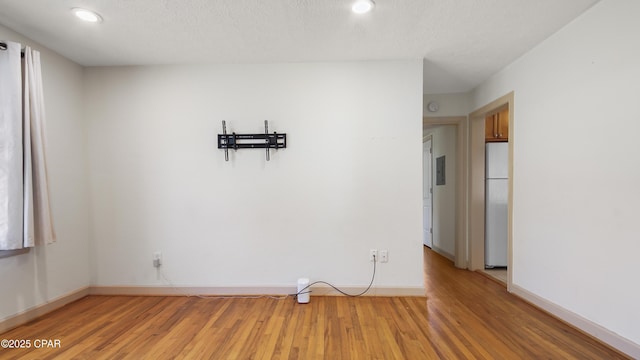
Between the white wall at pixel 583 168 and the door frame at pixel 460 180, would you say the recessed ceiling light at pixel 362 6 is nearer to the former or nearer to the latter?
the white wall at pixel 583 168

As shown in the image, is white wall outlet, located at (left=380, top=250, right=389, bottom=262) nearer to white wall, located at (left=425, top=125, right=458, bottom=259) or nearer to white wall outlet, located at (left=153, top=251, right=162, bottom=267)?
white wall, located at (left=425, top=125, right=458, bottom=259)

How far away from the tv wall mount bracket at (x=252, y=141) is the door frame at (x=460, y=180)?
211 centimetres

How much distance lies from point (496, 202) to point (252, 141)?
3.22 meters

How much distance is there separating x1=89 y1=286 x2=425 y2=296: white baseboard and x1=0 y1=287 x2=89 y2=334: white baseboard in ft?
0.45

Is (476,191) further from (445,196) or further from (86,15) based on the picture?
(86,15)

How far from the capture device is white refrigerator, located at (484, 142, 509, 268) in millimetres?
3324

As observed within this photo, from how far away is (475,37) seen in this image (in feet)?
6.97

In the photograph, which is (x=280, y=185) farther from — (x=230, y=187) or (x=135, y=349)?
Answer: (x=135, y=349)

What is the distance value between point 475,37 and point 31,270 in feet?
14.1

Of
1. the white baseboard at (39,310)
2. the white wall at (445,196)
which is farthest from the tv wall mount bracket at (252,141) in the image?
the white wall at (445,196)

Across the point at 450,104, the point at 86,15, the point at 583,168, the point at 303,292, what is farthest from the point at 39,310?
the point at 450,104

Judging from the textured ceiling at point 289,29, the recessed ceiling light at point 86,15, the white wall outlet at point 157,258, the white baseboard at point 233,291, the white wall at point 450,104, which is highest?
the recessed ceiling light at point 86,15

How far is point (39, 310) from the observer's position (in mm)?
2189

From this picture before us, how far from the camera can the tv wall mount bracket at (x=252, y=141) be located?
257 centimetres
